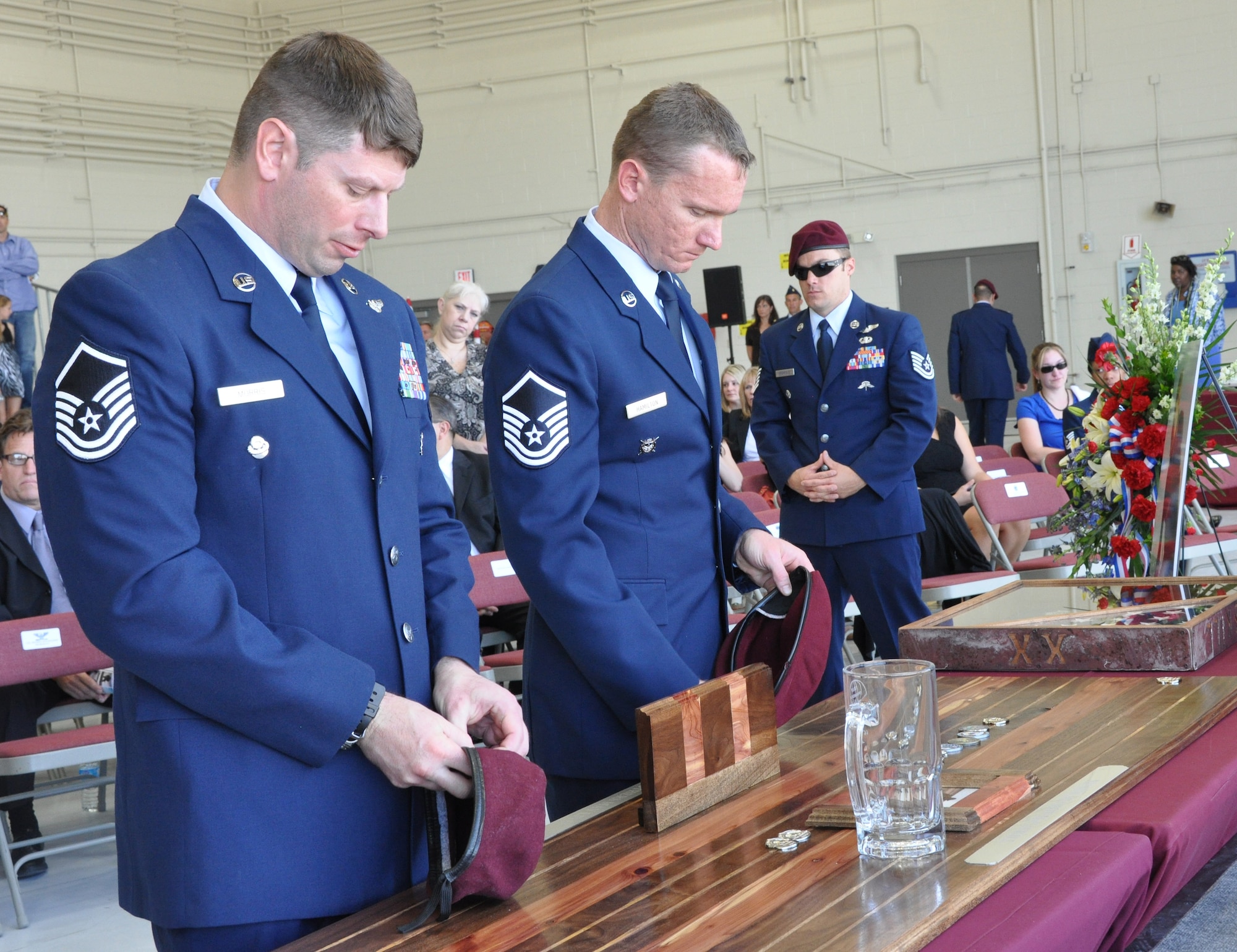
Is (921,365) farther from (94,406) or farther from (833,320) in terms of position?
(94,406)

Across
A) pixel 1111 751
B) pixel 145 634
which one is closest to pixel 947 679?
pixel 1111 751

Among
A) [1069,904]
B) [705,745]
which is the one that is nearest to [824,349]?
[705,745]

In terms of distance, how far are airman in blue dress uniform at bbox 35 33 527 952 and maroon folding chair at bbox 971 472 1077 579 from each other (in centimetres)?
390

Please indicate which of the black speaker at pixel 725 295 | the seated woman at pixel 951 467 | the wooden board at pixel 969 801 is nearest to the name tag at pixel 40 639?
the wooden board at pixel 969 801

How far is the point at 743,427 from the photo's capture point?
831 cm

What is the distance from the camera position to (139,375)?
114 cm

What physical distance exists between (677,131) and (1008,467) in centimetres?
514

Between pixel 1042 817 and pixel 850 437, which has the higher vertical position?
pixel 850 437

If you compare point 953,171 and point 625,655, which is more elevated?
point 953,171

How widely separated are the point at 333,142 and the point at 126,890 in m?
0.76

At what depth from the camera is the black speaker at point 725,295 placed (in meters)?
11.8

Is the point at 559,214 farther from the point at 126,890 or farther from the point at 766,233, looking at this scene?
the point at 126,890

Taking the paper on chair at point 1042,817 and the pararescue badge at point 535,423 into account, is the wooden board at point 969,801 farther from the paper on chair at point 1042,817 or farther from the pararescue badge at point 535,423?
the pararescue badge at point 535,423

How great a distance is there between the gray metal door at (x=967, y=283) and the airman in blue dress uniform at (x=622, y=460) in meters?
10.6
